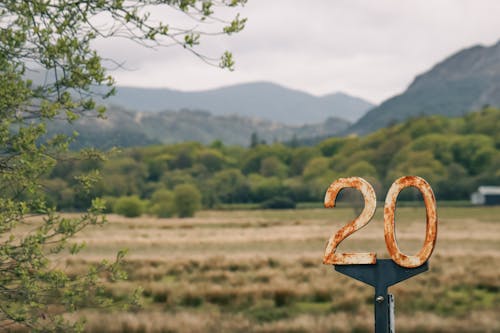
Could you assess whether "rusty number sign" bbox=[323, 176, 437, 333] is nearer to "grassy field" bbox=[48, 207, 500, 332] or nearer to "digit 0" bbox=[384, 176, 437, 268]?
"digit 0" bbox=[384, 176, 437, 268]

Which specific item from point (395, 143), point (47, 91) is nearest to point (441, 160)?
point (395, 143)

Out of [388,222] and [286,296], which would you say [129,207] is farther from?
[388,222]

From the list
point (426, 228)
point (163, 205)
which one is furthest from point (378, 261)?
point (163, 205)

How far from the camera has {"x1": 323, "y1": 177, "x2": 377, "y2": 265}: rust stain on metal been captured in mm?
6574

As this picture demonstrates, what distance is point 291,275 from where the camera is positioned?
28.3 meters

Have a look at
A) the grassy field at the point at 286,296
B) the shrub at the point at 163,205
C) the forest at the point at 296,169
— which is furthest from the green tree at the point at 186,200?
the grassy field at the point at 286,296

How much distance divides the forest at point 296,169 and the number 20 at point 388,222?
66.0m

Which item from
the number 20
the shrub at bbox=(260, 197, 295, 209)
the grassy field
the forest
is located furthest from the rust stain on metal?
the shrub at bbox=(260, 197, 295, 209)

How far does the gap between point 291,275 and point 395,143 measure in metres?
129

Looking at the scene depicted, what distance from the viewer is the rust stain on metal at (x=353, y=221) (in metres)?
6.57

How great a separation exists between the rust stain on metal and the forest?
66.0 m

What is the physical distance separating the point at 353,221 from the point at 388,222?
297 millimetres

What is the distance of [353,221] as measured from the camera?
6.66m

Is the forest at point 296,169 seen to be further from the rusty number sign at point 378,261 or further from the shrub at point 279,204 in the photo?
the rusty number sign at point 378,261
